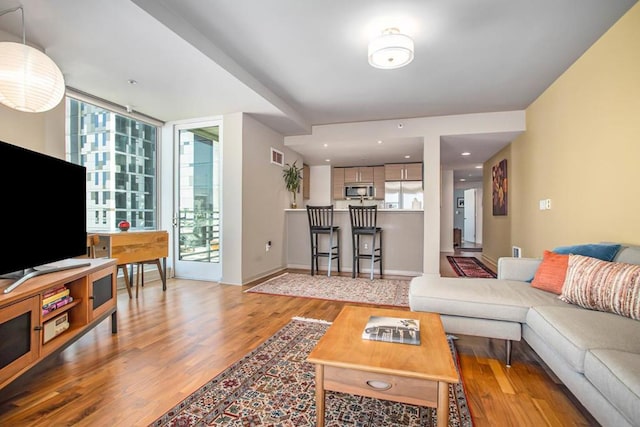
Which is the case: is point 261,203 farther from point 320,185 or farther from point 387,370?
point 387,370

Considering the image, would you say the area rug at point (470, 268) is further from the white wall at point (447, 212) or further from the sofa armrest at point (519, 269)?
→ the sofa armrest at point (519, 269)

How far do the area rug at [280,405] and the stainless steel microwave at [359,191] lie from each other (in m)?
5.62

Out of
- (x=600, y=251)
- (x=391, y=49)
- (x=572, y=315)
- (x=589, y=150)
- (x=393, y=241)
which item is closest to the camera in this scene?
(x=572, y=315)

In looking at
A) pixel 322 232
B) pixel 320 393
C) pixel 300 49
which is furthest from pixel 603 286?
pixel 322 232

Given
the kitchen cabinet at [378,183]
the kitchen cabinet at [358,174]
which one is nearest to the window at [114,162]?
the kitchen cabinet at [358,174]

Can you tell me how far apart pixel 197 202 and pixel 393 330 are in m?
3.76

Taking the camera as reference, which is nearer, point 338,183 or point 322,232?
point 322,232

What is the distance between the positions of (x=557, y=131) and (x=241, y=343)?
3.81 meters

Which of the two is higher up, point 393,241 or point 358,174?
point 358,174

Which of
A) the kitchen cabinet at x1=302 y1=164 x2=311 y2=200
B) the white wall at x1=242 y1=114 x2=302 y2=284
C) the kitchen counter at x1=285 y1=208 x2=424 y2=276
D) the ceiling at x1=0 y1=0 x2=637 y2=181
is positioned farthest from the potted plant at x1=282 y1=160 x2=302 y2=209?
the ceiling at x1=0 y1=0 x2=637 y2=181

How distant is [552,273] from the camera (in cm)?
219

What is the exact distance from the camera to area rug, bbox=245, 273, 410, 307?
346 cm

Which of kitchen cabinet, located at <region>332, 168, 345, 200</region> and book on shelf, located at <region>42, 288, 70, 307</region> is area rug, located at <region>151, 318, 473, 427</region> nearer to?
book on shelf, located at <region>42, 288, 70, 307</region>

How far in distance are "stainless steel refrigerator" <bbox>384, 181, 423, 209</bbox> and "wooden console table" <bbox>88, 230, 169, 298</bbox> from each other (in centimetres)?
492
